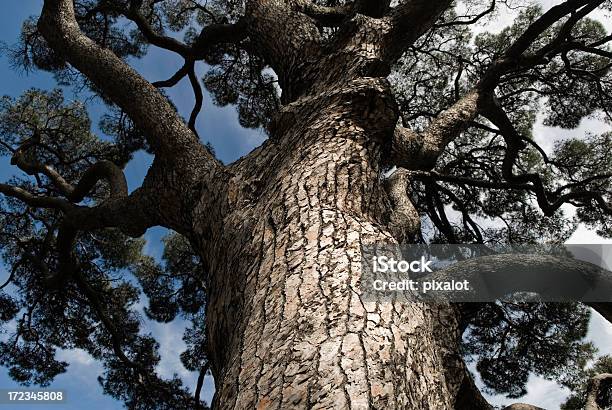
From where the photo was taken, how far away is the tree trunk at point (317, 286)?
1072 mm

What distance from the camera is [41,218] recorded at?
5.49m


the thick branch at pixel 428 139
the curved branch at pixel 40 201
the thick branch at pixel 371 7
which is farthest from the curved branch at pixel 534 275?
the curved branch at pixel 40 201

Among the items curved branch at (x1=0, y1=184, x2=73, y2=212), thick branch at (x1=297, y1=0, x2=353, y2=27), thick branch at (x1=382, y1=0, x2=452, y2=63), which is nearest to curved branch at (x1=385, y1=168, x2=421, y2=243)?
thick branch at (x1=382, y1=0, x2=452, y2=63)

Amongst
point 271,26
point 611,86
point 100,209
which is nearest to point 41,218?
point 100,209

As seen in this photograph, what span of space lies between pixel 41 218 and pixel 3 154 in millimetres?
773

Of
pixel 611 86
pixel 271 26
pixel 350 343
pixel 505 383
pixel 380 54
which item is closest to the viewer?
pixel 350 343

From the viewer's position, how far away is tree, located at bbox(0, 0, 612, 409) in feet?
4.11

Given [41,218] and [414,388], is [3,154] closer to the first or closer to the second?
[41,218]

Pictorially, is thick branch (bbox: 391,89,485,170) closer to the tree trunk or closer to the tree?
the tree

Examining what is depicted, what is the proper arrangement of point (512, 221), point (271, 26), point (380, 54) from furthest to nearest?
1. point (512, 221)
2. point (271, 26)
3. point (380, 54)

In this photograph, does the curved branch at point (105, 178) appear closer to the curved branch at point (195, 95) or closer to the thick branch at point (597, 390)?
the curved branch at point (195, 95)

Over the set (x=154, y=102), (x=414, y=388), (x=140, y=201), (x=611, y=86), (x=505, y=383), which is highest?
(x=611, y=86)

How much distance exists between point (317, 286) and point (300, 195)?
415 mm

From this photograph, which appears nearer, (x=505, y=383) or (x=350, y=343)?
(x=350, y=343)
